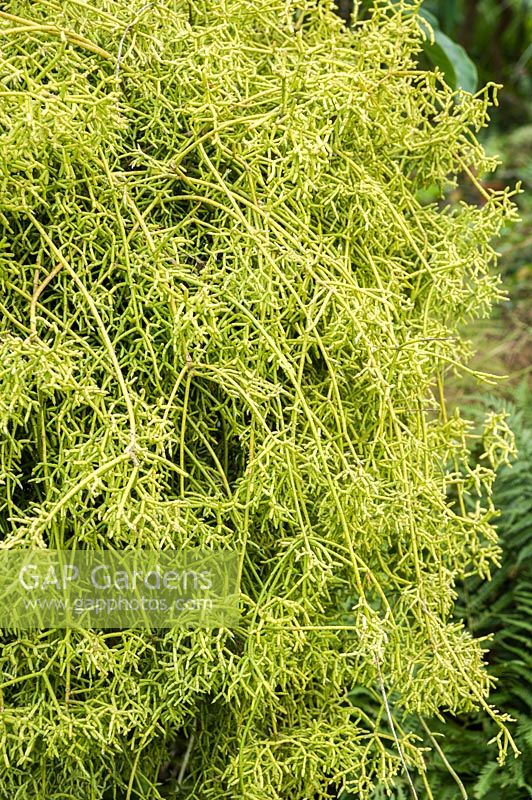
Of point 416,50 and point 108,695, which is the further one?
point 416,50

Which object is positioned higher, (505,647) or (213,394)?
(213,394)

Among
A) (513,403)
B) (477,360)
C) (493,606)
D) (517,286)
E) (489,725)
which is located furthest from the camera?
(517,286)

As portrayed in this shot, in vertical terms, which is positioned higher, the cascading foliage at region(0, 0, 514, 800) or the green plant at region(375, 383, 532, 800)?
the cascading foliage at region(0, 0, 514, 800)

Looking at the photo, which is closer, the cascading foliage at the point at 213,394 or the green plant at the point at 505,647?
the cascading foliage at the point at 213,394

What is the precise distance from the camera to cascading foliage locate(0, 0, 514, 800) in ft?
2.47

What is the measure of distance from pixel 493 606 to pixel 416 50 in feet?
2.82

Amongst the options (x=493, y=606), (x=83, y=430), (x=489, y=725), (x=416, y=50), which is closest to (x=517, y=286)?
(x=493, y=606)

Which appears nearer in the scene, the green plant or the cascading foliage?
the cascading foliage

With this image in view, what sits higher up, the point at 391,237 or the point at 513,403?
the point at 391,237

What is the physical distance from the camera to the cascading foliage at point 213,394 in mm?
752

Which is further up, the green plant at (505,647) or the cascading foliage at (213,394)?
the cascading foliage at (213,394)

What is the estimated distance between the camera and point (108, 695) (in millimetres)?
776

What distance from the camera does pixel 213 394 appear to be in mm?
843

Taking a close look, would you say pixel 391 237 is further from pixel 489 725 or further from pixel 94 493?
pixel 489 725
